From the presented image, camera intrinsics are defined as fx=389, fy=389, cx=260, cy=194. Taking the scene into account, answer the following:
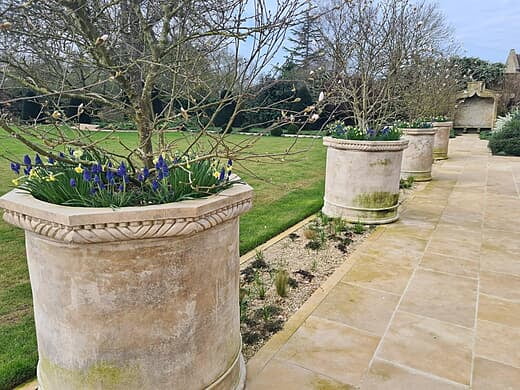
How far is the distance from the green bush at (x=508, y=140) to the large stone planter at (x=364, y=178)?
10.3 meters

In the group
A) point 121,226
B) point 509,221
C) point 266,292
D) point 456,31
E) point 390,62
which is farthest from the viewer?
point 456,31

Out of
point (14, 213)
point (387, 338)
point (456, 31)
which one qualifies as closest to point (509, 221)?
point (387, 338)

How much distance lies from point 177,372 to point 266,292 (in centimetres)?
158

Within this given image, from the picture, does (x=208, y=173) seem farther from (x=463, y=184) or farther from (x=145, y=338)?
(x=463, y=184)

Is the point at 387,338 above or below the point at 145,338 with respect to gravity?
below

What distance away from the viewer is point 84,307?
1517 millimetres

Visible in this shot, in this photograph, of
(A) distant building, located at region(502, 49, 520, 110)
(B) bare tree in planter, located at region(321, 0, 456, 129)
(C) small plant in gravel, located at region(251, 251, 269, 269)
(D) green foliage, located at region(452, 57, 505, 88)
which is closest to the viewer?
(C) small plant in gravel, located at region(251, 251, 269, 269)

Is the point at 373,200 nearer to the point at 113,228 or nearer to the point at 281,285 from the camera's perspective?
the point at 281,285

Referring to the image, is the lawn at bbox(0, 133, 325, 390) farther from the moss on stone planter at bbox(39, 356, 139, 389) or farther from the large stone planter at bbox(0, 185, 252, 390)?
the moss on stone planter at bbox(39, 356, 139, 389)

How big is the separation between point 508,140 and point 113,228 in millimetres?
14677

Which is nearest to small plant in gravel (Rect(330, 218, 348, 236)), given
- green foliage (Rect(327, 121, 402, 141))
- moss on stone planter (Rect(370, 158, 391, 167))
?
moss on stone planter (Rect(370, 158, 391, 167))

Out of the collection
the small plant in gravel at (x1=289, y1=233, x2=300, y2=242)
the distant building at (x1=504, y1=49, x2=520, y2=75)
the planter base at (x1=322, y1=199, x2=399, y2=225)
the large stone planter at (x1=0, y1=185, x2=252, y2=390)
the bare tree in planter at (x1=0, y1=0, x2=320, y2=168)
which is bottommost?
the small plant in gravel at (x1=289, y1=233, x2=300, y2=242)

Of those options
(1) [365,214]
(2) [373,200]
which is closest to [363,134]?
(2) [373,200]

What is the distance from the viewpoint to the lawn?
7.38 ft
